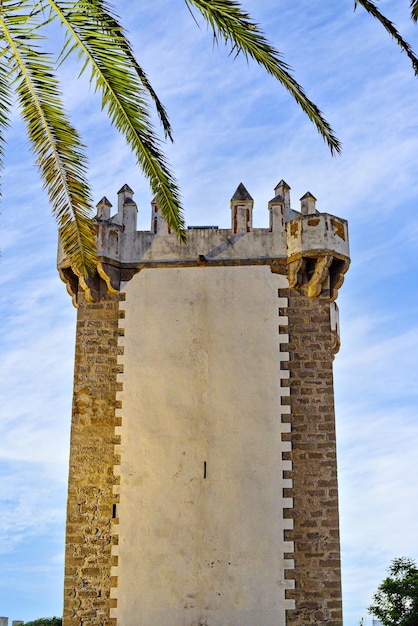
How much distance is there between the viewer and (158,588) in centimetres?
1270

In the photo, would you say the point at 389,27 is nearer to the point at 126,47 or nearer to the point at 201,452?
the point at 126,47

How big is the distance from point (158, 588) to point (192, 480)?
151cm

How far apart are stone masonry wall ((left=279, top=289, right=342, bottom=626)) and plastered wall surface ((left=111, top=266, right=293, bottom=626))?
7.7 inches

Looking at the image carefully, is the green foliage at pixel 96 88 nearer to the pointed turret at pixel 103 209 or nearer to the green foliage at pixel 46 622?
the pointed turret at pixel 103 209

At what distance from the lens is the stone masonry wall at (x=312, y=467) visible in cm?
1245

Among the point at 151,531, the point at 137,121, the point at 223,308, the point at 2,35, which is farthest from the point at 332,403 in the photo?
the point at 2,35

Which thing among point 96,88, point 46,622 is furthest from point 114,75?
point 46,622

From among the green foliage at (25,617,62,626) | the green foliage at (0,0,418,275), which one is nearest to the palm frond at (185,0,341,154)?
the green foliage at (0,0,418,275)

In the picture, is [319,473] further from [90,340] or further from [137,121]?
[137,121]

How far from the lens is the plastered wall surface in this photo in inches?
497

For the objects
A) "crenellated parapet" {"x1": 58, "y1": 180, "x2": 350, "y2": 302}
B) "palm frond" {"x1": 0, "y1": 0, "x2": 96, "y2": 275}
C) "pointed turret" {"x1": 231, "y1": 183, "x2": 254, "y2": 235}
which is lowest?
"palm frond" {"x1": 0, "y1": 0, "x2": 96, "y2": 275}

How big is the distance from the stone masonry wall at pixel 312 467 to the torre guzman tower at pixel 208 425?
0.06ft

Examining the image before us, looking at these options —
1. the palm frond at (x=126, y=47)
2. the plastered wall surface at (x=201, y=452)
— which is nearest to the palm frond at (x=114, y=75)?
the palm frond at (x=126, y=47)

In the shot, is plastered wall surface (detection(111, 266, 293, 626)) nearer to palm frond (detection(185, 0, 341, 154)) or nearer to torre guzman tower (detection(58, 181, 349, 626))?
torre guzman tower (detection(58, 181, 349, 626))
